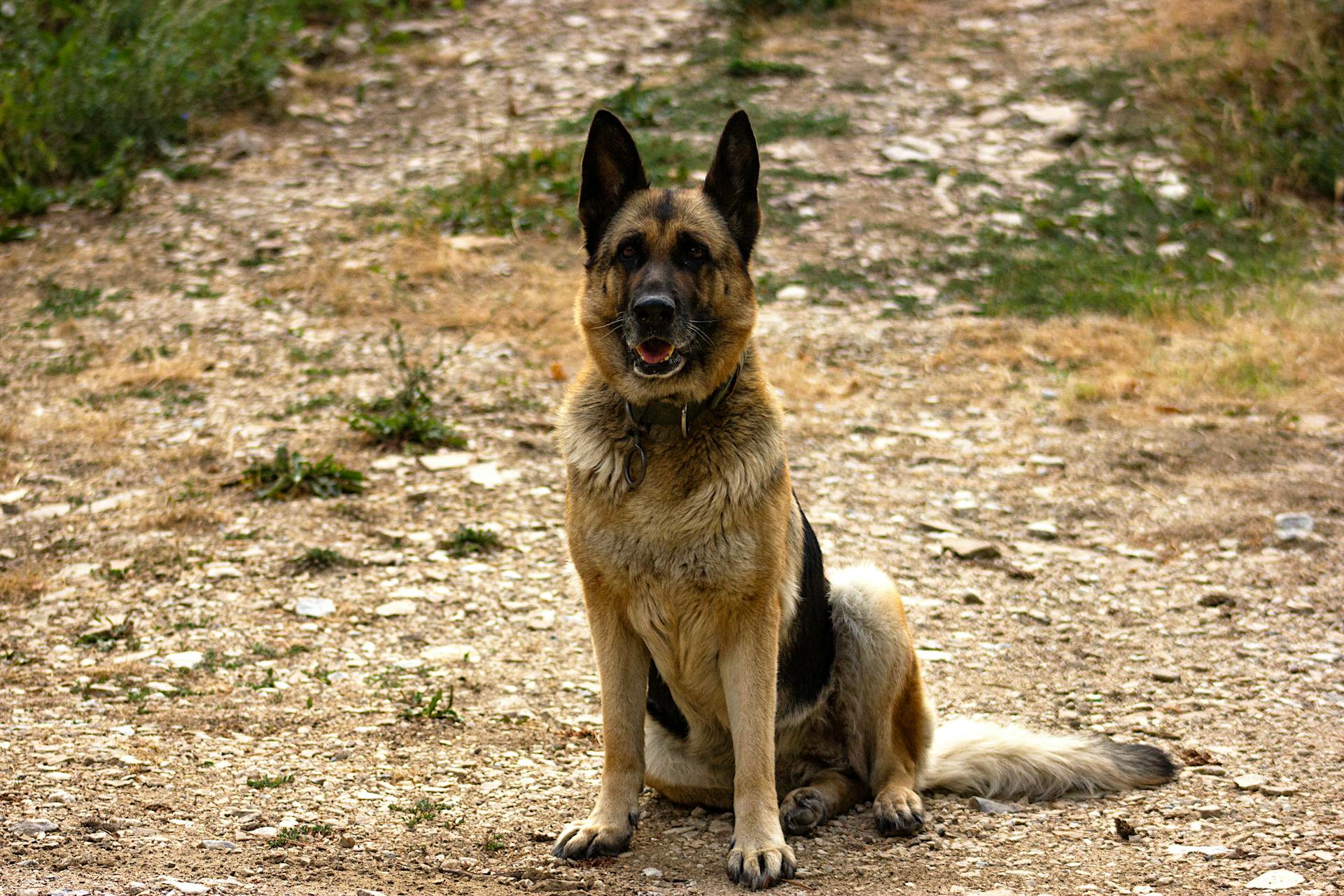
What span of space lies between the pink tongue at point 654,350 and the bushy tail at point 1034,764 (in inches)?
69.1

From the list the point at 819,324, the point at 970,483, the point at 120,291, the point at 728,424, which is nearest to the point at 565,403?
the point at 728,424

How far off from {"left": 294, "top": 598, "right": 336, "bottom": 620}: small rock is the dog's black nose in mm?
2569

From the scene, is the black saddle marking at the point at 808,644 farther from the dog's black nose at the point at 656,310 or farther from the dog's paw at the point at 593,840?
the dog's black nose at the point at 656,310

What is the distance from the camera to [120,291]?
950 cm

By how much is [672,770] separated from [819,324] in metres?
5.40

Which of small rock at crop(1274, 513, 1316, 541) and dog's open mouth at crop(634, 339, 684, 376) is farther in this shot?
small rock at crop(1274, 513, 1316, 541)

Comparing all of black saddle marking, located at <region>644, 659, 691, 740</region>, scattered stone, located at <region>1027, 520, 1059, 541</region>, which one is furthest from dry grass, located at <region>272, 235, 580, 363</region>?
black saddle marking, located at <region>644, 659, 691, 740</region>

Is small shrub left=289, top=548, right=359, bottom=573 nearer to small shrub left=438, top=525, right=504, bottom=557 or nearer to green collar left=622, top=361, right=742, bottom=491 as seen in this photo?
small shrub left=438, top=525, right=504, bottom=557

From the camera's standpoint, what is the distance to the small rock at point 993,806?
14.7ft

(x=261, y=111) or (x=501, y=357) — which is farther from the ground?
(x=261, y=111)

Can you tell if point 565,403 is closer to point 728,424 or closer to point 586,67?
point 728,424

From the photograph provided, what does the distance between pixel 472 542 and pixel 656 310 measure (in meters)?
2.84

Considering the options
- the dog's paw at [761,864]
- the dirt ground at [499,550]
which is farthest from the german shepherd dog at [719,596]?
the dirt ground at [499,550]

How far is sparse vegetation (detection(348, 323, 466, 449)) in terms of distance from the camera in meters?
7.52
